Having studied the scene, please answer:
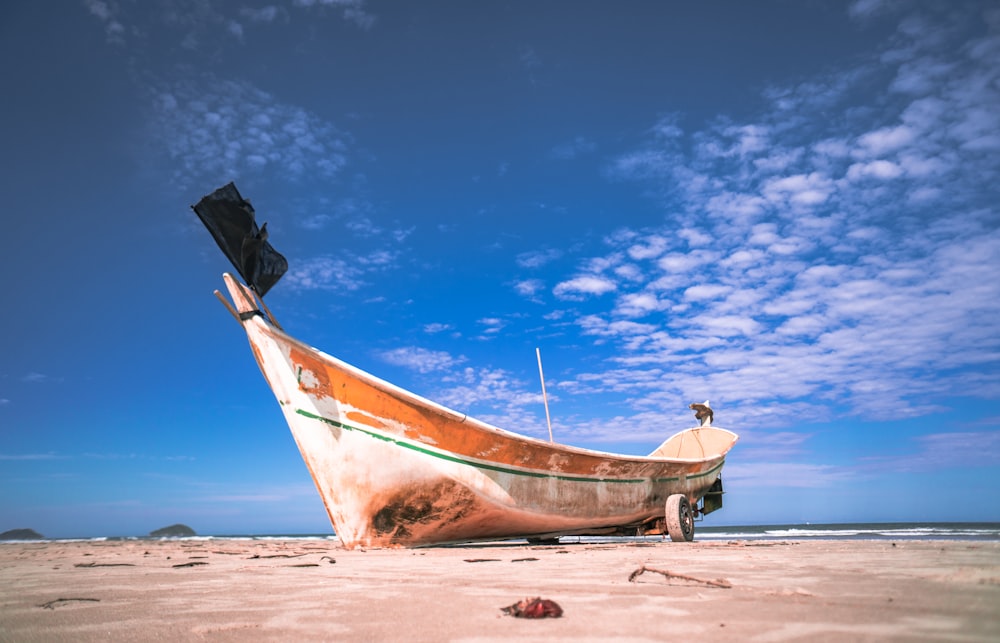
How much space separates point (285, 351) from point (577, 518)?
4.73 m

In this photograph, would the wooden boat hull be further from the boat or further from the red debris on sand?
the red debris on sand

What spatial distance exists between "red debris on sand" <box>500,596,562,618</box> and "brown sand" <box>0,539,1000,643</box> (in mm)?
59

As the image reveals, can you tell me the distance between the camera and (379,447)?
21.2ft

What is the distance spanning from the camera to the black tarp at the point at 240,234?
6.36 metres

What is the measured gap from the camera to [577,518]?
788cm

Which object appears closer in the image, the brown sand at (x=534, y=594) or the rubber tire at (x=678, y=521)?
the brown sand at (x=534, y=594)

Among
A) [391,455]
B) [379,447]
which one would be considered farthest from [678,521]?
[379,447]

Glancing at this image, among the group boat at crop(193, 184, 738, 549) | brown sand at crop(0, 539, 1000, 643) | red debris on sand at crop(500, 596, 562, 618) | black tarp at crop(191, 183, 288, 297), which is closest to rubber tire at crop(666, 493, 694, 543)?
boat at crop(193, 184, 738, 549)

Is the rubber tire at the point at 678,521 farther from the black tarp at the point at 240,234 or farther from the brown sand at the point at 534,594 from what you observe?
the black tarp at the point at 240,234

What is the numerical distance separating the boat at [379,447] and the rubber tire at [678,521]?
6.81 feet

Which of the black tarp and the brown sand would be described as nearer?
the brown sand

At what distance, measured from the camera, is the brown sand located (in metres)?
1.66

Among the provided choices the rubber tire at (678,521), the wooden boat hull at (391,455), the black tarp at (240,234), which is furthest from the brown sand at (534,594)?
the rubber tire at (678,521)

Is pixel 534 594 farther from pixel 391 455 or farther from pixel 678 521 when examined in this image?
pixel 678 521
